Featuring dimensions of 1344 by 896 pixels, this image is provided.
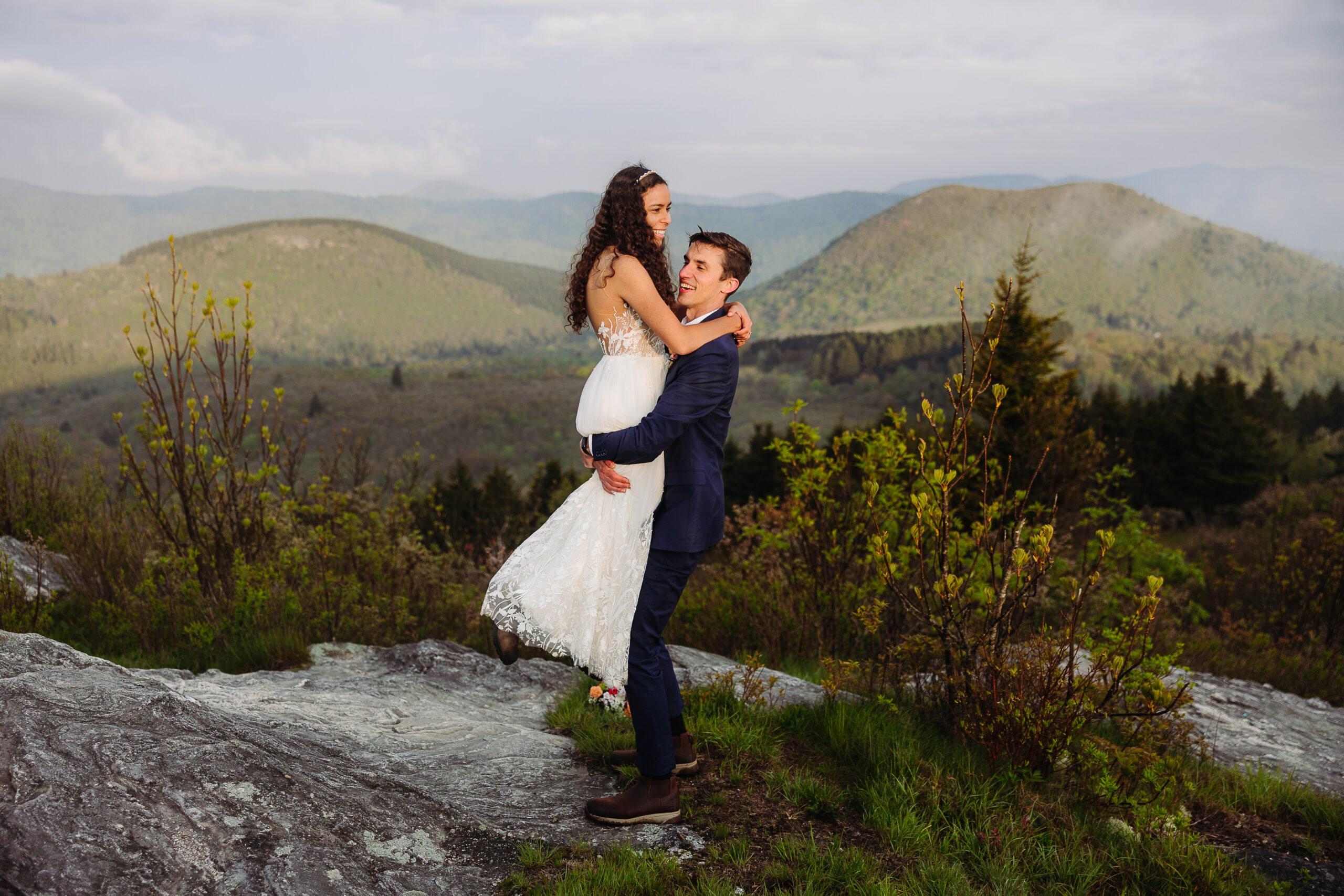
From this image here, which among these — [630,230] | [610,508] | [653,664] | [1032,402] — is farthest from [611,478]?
[1032,402]

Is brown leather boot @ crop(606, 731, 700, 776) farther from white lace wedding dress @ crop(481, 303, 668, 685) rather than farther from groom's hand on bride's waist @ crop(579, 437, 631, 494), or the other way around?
groom's hand on bride's waist @ crop(579, 437, 631, 494)

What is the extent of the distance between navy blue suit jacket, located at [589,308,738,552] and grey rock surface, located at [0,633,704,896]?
1.15m

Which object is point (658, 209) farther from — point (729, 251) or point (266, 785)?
point (266, 785)

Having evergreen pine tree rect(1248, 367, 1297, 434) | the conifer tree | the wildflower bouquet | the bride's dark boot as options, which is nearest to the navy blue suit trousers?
the wildflower bouquet

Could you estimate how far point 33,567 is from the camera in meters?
5.64

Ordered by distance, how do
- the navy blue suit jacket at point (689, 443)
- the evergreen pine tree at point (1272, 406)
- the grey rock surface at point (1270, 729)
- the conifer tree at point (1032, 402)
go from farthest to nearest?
the evergreen pine tree at point (1272, 406)
the conifer tree at point (1032, 402)
the grey rock surface at point (1270, 729)
the navy blue suit jacket at point (689, 443)

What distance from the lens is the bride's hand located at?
284cm

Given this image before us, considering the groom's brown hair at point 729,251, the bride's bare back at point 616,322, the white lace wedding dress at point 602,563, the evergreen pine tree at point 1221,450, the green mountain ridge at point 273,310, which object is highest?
the green mountain ridge at point 273,310

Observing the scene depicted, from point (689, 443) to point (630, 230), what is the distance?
2.76ft

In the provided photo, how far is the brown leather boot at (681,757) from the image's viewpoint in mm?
3139

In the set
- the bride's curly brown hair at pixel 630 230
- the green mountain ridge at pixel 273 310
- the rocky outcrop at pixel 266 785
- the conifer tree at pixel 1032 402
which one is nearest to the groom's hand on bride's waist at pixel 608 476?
the bride's curly brown hair at pixel 630 230

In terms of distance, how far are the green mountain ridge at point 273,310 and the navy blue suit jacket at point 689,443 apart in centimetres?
13594

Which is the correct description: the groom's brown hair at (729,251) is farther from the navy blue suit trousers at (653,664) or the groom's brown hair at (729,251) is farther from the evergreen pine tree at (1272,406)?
the evergreen pine tree at (1272,406)

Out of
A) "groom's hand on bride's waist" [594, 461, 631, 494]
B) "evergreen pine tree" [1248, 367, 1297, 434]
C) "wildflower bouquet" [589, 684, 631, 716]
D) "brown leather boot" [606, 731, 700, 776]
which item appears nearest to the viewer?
"groom's hand on bride's waist" [594, 461, 631, 494]
